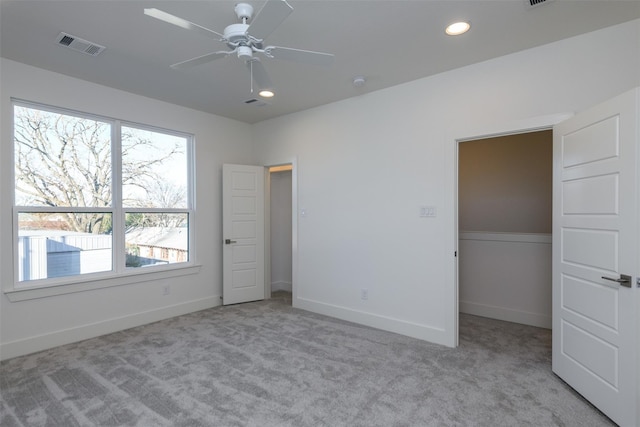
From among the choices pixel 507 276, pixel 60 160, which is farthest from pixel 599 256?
pixel 60 160

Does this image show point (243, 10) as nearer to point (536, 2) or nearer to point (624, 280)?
point (536, 2)

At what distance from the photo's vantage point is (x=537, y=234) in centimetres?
382

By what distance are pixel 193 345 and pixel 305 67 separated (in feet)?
9.95

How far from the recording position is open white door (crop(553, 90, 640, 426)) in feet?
6.41

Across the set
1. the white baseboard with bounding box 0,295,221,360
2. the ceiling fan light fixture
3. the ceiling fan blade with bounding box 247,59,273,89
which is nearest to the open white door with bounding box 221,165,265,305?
the white baseboard with bounding box 0,295,221,360

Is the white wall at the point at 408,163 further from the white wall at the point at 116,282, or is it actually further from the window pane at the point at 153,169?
the window pane at the point at 153,169

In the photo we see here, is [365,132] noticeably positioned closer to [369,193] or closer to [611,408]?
[369,193]

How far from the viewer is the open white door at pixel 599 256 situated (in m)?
1.95

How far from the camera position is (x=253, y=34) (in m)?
1.92

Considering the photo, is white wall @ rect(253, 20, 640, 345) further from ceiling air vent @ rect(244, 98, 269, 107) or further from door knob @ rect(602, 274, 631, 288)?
door knob @ rect(602, 274, 631, 288)

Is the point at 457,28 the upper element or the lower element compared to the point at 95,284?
upper

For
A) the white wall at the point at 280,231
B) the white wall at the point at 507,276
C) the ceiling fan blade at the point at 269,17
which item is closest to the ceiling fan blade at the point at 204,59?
the ceiling fan blade at the point at 269,17

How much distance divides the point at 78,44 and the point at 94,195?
1634 millimetres

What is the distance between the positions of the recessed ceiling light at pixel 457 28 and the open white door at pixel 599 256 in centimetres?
109
